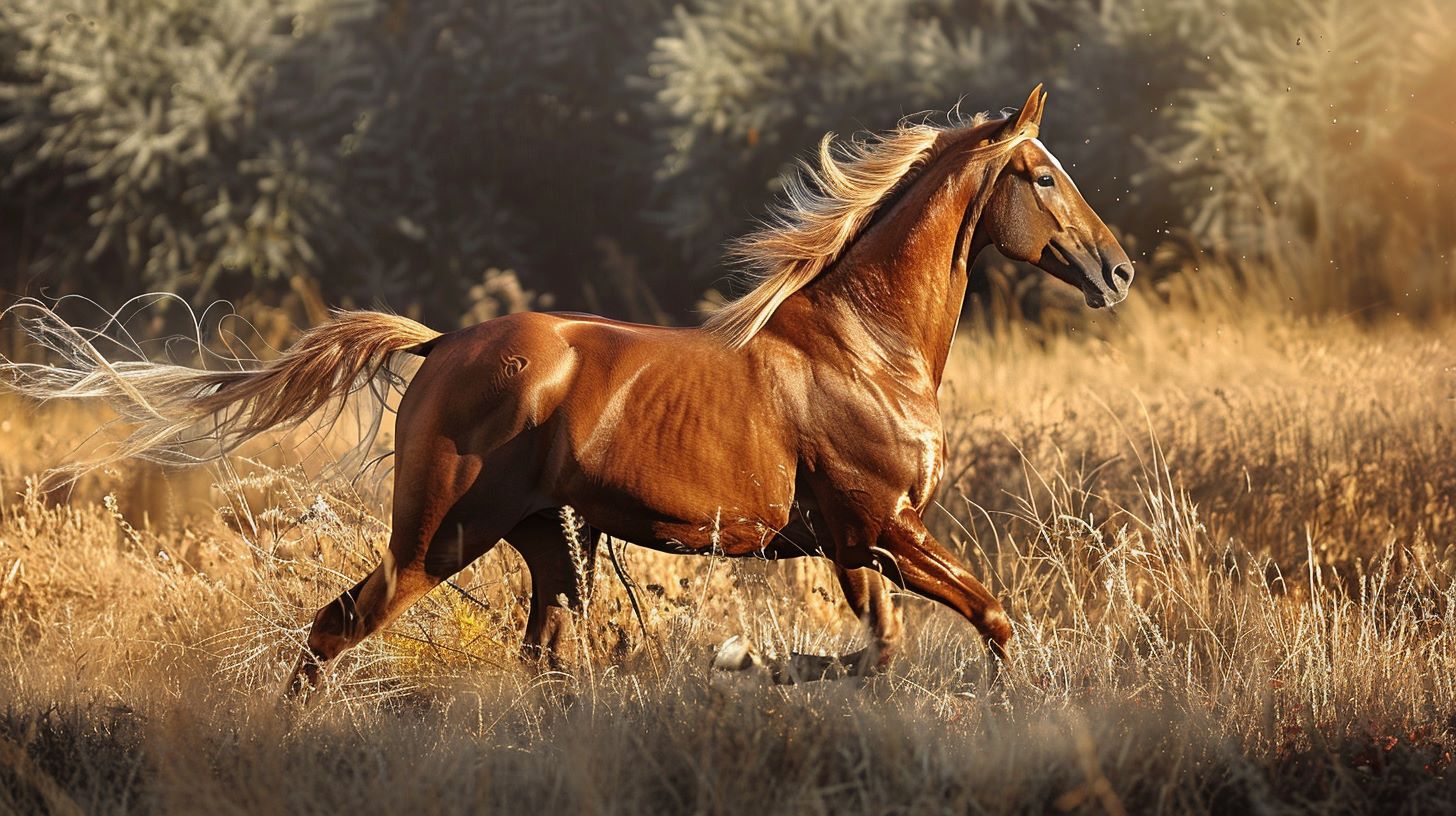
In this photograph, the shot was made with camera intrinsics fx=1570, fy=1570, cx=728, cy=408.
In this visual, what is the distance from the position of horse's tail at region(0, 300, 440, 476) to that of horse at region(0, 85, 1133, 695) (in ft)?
0.04

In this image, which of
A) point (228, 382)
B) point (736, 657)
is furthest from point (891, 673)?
point (228, 382)

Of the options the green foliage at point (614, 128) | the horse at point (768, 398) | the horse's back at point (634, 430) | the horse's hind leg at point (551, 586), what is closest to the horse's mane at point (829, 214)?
the horse at point (768, 398)

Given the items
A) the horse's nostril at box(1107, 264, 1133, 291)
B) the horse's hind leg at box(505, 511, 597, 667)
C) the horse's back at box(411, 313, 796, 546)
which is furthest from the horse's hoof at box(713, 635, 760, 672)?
the horse's nostril at box(1107, 264, 1133, 291)

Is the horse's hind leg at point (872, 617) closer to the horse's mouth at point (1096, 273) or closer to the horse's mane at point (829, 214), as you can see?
the horse's mane at point (829, 214)

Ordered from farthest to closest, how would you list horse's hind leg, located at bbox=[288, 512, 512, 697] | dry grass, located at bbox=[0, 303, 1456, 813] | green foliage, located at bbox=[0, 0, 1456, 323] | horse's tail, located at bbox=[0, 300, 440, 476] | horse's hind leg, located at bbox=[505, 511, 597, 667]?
green foliage, located at bbox=[0, 0, 1456, 323] < horse's hind leg, located at bbox=[505, 511, 597, 667] < horse's tail, located at bbox=[0, 300, 440, 476] < horse's hind leg, located at bbox=[288, 512, 512, 697] < dry grass, located at bbox=[0, 303, 1456, 813]

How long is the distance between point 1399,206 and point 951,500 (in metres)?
9.30

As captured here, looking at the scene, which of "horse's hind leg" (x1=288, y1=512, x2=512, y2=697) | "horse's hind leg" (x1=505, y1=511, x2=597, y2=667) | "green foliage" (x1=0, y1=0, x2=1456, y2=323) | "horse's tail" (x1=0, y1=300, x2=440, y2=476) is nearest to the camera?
"horse's hind leg" (x1=288, y1=512, x2=512, y2=697)

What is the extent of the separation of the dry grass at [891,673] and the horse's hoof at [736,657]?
131 mm

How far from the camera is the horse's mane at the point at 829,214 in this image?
A: 4984 millimetres

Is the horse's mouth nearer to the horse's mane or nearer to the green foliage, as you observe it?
the horse's mane

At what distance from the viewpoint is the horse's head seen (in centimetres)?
490

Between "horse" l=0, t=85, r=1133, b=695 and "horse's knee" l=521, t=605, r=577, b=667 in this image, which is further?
"horse's knee" l=521, t=605, r=577, b=667

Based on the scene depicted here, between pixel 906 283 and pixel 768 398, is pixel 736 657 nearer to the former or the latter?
pixel 768 398

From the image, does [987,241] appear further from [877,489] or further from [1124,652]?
[1124,652]
